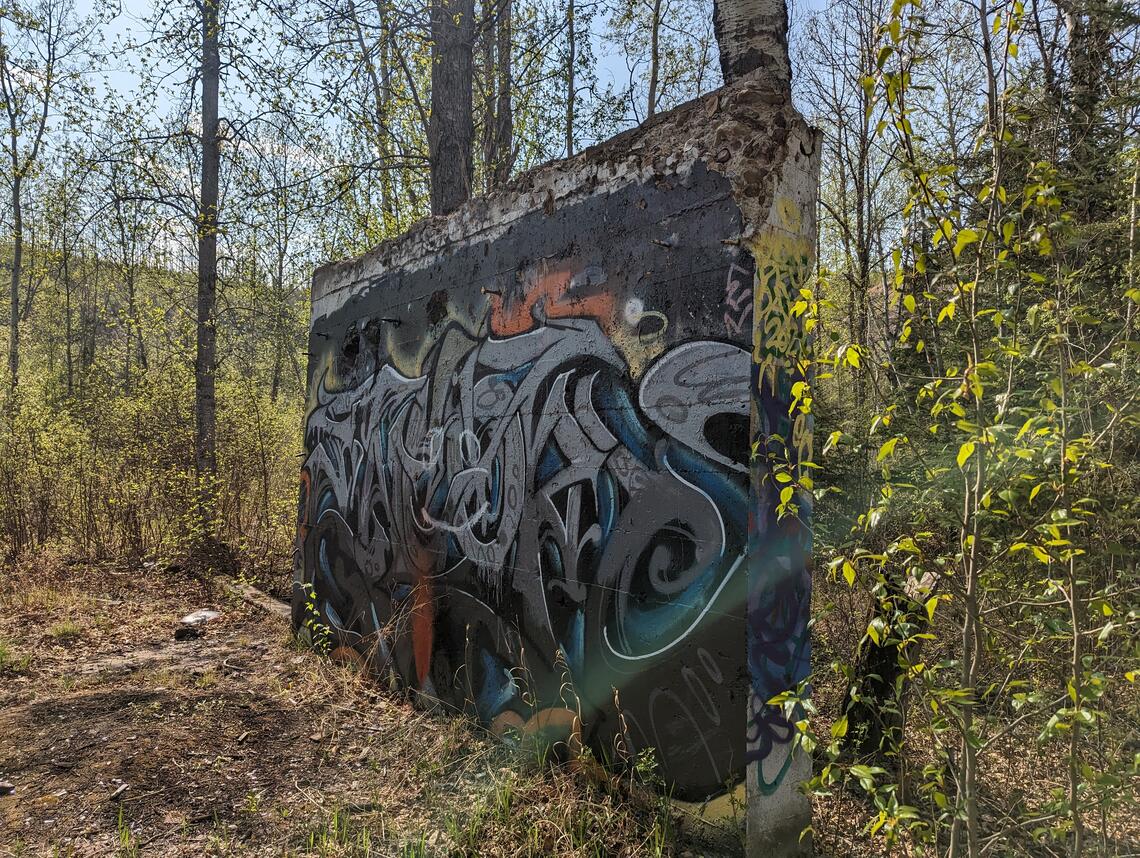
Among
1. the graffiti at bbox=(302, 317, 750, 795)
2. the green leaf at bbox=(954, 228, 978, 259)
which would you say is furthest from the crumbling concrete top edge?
the green leaf at bbox=(954, 228, 978, 259)

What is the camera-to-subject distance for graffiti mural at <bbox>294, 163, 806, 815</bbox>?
2744 millimetres

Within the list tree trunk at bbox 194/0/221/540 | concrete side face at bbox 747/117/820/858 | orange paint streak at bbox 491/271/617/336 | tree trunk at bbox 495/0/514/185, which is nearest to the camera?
concrete side face at bbox 747/117/820/858

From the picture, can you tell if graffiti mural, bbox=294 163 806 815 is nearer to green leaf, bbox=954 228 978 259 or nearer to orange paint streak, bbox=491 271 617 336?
orange paint streak, bbox=491 271 617 336

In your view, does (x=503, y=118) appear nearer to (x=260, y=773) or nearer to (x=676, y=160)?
(x=676, y=160)

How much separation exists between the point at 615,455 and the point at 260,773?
259cm

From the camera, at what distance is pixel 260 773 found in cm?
371

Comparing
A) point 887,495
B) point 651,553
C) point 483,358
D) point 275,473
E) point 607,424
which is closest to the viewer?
point 887,495

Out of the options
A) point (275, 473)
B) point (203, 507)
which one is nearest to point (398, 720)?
point (203, 507)

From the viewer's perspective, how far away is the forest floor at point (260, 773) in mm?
2945

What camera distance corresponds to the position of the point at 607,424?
10.8 ft

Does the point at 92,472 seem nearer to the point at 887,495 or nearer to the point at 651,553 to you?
the point at 651,553

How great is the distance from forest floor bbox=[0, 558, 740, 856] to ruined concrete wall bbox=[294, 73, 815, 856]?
0.25 metres

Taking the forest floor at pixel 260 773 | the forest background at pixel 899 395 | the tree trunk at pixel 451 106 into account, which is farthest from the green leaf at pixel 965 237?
the tree trunk at pixel 451 106

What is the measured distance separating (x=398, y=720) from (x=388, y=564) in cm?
106
